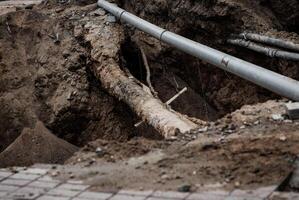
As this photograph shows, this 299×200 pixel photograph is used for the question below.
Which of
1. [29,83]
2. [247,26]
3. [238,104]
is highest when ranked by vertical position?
[247,26]

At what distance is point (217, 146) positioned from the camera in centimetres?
434

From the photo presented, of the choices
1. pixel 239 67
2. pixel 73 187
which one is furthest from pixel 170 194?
pixel 239 67

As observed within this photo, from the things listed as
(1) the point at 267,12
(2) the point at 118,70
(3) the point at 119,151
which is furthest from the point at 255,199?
(1) the point at 267,12

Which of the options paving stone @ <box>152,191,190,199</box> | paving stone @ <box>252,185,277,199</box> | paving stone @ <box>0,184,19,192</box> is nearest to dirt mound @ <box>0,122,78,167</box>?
paving stone @ <box>0,184,19,192</box>

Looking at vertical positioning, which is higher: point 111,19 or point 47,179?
point 111,19

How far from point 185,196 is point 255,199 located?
1.68 ft

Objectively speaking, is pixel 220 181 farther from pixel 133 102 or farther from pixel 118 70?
pixel 118 70

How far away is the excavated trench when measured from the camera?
8867 millimetres

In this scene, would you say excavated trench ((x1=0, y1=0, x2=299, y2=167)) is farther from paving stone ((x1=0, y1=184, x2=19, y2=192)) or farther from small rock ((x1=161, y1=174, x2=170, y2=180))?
small rock ((x1=161, y1=174, x2=170, y2=180))

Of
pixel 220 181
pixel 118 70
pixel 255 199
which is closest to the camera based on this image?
pixel 255 199

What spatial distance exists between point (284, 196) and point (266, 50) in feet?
16.8

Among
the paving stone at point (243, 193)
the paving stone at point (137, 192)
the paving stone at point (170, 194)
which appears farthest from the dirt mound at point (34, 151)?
the paving stone at point (243, 193)

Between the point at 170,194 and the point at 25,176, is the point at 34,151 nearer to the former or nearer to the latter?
the point at 25,176

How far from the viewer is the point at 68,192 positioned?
3781 mm
